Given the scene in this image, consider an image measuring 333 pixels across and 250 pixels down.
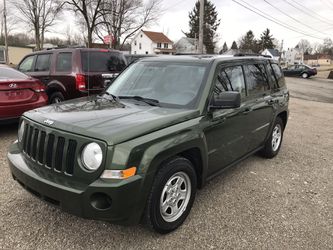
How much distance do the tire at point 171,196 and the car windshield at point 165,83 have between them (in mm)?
747

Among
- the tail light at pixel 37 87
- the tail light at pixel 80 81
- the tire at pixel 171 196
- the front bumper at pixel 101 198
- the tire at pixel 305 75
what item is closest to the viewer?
the front bumper at pixel 101 198

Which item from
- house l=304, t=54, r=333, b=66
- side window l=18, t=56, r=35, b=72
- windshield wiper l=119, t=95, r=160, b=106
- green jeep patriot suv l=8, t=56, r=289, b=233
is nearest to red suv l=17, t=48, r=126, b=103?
side window l=18, t=56, r=35, b=72

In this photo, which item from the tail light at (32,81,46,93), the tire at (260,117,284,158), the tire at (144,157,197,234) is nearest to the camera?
the tire at (144,157,197,234)

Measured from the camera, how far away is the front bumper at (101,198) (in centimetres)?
245

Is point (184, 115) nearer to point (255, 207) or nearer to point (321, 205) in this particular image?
point (255, 207)

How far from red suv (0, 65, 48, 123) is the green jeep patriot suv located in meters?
2.76

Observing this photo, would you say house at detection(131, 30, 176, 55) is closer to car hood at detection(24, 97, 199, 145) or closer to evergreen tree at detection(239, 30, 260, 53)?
evergreen tree at detection(239, 30, 260, 53)

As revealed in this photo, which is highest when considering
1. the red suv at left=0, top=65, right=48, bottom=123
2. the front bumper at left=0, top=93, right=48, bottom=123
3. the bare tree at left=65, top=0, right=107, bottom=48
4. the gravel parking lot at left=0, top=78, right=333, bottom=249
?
the bare tree at left=65, top=0, right=107, bottom=48

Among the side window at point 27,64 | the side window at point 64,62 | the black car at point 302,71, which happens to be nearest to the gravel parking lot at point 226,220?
the side window at point 64,62

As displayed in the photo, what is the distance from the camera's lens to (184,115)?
3.13m

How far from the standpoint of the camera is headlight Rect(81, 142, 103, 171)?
A: 2.51 metres

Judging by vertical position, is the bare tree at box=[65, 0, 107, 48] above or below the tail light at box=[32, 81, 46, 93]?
above

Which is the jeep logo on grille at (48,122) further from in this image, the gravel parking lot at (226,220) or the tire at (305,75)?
the tire at (305,75)

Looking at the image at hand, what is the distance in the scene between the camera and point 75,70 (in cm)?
716
